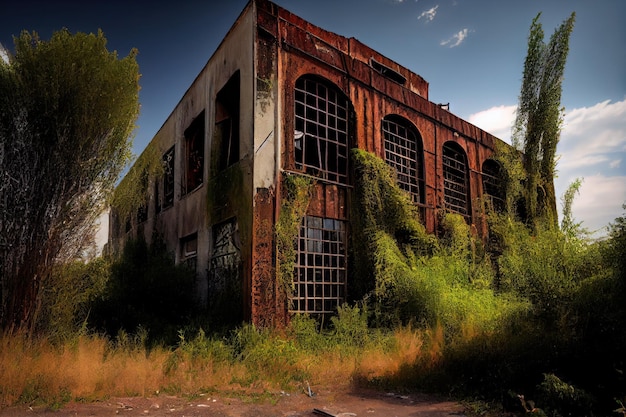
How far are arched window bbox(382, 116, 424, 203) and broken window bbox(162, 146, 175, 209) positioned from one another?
697 cm

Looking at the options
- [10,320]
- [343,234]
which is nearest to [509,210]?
[343,234]

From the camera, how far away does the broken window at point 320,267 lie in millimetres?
9625

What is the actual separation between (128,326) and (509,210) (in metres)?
13.3

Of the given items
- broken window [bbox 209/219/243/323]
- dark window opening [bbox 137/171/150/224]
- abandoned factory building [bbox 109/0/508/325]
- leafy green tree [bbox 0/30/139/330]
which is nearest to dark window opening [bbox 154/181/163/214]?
abandoned factory building [bbox 109/0/508/325]

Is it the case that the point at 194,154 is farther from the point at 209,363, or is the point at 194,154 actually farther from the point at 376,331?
the point at 209,363

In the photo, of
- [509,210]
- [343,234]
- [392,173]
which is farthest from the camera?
[509,210]

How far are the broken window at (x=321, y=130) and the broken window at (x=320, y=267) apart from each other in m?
1.26

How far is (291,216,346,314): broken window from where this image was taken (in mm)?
9625

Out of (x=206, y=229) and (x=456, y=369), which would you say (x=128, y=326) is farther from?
(x=456, y=369)

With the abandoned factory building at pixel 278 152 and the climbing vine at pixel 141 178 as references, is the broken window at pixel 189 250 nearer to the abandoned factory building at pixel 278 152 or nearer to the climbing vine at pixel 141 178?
the abandoned factory building at pixel 278 152

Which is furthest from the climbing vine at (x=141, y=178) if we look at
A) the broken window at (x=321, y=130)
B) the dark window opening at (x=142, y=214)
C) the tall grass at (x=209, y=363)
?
the tall grass at (x=209, y=363)

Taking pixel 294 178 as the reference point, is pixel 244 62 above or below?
above

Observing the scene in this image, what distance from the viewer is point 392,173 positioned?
11.7 metres

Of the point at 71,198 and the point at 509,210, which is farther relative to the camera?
the point at 509,210
